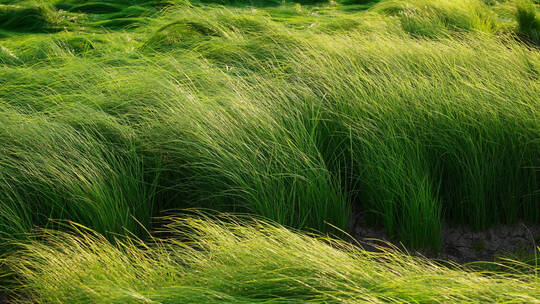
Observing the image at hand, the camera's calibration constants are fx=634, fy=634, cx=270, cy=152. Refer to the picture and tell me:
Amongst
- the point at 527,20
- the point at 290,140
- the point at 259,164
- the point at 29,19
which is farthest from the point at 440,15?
the point at 29,19

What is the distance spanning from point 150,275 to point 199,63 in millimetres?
2010

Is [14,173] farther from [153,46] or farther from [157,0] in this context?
[157,0]

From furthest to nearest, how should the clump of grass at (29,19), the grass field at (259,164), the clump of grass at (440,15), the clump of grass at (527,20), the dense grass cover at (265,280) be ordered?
1. the clump of grass at (29,19)
2. the clump of grass at (527,20)
3. the clump of grass at (440,15)
4. the grass field at (259,164)
5. the dense grass cover at (265,280)

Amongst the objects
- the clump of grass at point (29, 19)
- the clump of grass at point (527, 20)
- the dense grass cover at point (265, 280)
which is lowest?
the dense grass cover at point (265, 280)

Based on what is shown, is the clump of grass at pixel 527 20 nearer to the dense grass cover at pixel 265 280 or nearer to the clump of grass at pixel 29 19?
the dense grass cover at pixel 265 280

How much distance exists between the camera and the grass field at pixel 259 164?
2188 mm

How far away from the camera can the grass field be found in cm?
219

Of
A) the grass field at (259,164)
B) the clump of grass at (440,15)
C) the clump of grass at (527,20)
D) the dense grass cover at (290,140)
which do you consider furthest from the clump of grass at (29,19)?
the clump of grass at (527,20)

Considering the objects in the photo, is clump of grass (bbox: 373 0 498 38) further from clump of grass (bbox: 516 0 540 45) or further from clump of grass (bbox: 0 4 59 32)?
clump of grass (bbox: 0 4 59 32)

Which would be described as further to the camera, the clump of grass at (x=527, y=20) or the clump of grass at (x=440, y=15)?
the clump of grass at (x=527, y=20)

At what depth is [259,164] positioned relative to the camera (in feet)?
10.0

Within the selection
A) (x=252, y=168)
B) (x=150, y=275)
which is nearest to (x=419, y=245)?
→ (x=252, y=168)

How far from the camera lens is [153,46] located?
5.01 meters

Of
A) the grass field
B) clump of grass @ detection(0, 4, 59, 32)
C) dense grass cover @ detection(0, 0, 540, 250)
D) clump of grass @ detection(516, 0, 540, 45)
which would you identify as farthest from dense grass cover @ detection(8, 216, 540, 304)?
clump of grass @ detection(0, 4, 59, 32)
